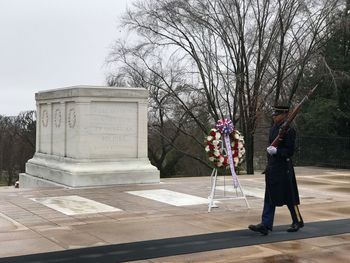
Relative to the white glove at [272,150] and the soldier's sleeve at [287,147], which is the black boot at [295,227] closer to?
the soldier's sleeve at [287,147]

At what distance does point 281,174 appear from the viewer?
752cm

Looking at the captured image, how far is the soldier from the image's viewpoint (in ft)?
24.4

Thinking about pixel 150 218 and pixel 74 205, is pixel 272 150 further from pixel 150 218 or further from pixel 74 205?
pixel 74 205

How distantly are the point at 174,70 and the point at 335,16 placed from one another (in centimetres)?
931

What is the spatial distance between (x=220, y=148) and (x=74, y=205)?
3101mm

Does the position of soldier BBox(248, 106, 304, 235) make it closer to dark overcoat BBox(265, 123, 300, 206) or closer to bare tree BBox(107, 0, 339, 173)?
dark overcoat BBox(265, 123, 300, 206)

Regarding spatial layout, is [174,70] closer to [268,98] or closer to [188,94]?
[188,94]

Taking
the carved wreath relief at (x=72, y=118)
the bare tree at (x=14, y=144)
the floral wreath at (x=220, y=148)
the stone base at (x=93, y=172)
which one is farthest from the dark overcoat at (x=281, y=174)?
the bare tree at (x=14, y=144)

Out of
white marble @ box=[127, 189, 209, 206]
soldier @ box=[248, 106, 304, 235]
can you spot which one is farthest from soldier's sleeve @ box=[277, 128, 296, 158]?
white marble @ box=[127, 189, 209, 206]

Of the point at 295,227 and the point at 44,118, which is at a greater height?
the point at 44,118

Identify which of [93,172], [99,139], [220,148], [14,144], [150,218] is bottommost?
[150,218]

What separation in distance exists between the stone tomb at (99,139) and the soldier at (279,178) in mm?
6437

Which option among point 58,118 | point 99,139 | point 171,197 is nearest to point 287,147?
point 171,197

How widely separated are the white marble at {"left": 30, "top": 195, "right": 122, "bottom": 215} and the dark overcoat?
130 inches
